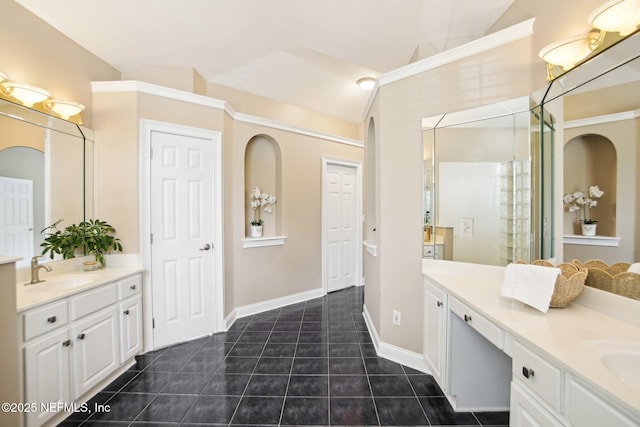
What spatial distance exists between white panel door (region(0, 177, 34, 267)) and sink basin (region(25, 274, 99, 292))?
194 millimetres

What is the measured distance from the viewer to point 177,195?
2.67 metres

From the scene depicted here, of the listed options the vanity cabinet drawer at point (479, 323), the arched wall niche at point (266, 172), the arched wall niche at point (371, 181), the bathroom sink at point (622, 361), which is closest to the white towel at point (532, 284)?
the vanity cabinet drawer at point (479, 323)

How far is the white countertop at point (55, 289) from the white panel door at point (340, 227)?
2.65m

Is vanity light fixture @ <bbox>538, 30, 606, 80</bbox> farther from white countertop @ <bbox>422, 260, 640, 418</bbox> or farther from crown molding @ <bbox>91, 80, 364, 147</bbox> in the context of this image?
crown molding @ <bbox>91, 80, 364, 147</bbox>

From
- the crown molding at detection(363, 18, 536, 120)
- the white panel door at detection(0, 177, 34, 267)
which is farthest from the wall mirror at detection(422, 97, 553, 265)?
the white panel door at detection(0, 177, 34, 267)

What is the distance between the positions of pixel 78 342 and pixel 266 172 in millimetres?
2663

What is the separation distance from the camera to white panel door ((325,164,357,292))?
167 inches

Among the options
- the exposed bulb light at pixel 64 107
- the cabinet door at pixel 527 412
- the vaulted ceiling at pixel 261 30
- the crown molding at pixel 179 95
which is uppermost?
the vaulted ceiling at pixel 261 30

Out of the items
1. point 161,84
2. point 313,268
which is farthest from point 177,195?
point 313,268

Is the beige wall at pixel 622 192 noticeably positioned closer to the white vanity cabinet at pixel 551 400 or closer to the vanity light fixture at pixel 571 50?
the vanity light fixture at pixel 571 50

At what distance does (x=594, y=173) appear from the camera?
131cm

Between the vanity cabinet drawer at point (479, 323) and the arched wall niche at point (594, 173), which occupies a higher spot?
the arched wall niche at point (594, 173)

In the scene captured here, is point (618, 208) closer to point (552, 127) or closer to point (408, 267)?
point (552, 127)

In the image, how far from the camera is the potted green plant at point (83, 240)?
2.08m
